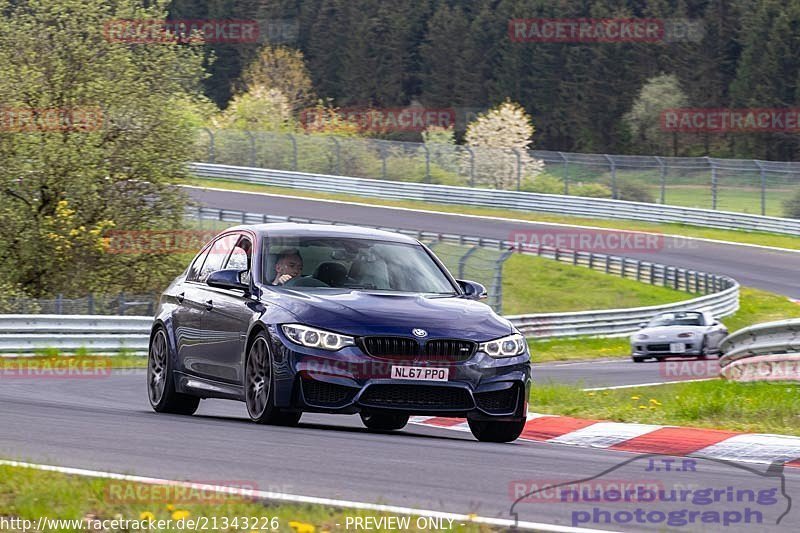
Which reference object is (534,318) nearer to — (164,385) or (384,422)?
(164,385)

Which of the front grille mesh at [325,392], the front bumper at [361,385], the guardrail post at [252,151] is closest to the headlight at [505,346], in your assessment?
the front bumper at [361,385]

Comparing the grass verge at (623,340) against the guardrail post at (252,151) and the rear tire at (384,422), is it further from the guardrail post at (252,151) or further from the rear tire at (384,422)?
the guardrail post at (252,151)

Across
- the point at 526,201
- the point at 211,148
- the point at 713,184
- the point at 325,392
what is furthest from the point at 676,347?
the point at 211,148

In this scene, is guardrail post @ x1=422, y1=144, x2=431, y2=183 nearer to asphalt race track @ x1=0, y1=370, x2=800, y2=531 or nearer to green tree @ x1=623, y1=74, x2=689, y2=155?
green tree @ x1=623, y1=74, x2=689, y2=155

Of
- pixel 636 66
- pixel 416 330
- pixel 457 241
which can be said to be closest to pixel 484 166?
pixel 457 241

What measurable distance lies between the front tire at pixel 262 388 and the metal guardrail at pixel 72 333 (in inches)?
511

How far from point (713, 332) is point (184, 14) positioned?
9664 centimetres

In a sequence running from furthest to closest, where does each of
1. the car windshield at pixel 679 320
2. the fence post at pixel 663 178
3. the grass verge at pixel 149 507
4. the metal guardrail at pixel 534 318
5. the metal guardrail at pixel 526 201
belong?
the fence post at pixel 663 178, the metal guardrail at pixel 526 201, the car windshield at pixel 679 320, the metal guardrail at pixel 534 318, the grass verge at pixel 149 507

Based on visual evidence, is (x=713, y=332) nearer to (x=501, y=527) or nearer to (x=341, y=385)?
(x=341, y=385)

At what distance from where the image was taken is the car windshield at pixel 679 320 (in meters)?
28.1

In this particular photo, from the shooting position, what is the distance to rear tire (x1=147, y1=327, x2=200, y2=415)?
38.1 feet

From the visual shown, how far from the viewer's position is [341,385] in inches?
369

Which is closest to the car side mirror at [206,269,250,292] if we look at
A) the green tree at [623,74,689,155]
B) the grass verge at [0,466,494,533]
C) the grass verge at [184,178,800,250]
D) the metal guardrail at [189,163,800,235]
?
the grass verge at [0,466,494,533]

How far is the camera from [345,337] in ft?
30.8
